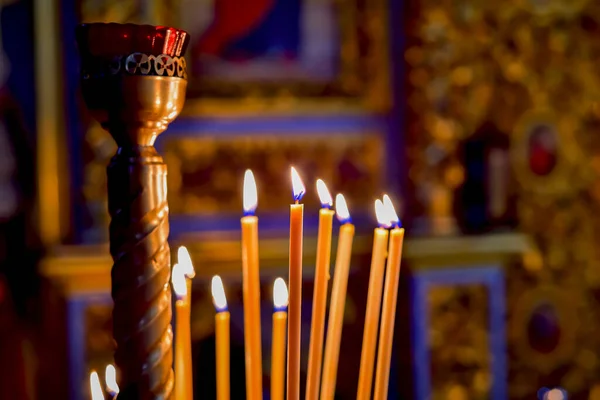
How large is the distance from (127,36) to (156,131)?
0.18 feet

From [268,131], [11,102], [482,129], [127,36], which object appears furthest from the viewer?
[482,129]

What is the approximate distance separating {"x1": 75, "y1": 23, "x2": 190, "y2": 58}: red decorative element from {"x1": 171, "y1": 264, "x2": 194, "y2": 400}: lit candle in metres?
0.15

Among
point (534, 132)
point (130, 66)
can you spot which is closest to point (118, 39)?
point (130, 66)

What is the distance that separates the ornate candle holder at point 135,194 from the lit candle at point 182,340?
4 centimetres

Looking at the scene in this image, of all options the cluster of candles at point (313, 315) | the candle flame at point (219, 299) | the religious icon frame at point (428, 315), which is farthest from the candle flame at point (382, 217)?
the religious icon frame at point (428, 315)

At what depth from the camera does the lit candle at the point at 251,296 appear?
0.35 m

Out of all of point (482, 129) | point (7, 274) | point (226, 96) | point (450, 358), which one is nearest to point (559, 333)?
point (450, 358)

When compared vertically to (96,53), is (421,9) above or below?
above

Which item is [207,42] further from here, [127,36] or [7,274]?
[127,36]

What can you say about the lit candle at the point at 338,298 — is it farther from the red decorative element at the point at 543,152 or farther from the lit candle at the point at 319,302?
the red decorative element at the point at 543,152

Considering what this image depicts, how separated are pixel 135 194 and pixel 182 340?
112 millimetres

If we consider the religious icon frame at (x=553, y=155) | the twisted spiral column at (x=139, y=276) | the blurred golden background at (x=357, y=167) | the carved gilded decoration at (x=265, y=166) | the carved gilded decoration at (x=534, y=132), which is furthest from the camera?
the religious icon frame at (x=553, y=155)

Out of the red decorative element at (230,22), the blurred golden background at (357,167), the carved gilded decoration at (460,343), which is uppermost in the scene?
the red decorative element at (230,22)

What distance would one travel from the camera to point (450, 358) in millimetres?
2131
